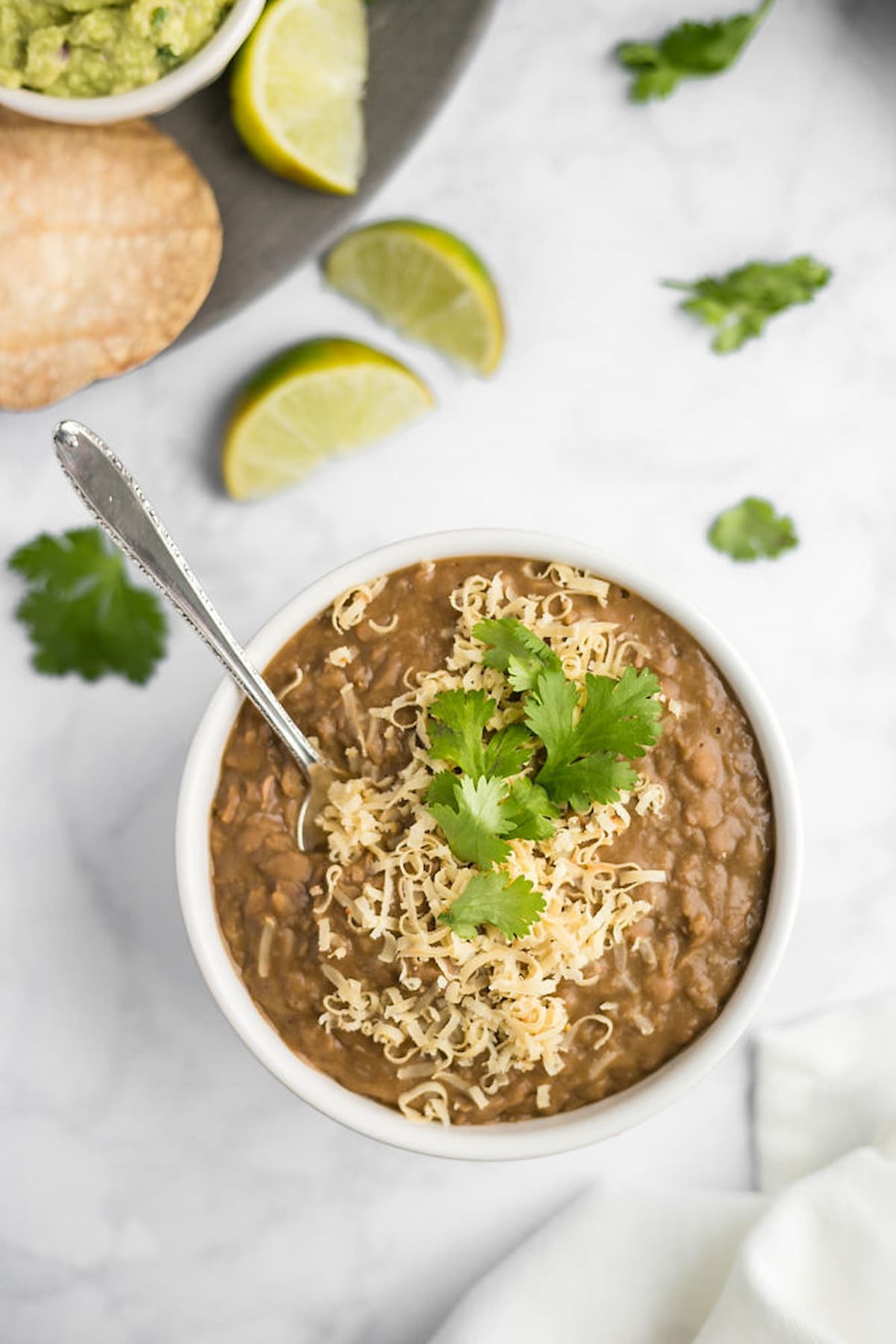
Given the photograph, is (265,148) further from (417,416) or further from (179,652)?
(179,652)

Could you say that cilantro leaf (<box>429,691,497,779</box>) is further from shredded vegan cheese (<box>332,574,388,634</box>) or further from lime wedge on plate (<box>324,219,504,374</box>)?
lime wedge on plate (<box>324,219,504,374</box>)

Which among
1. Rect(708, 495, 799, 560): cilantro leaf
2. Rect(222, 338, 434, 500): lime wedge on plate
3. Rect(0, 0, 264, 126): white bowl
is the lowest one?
Rect(708, 495, 799, 560): cilantro leaf

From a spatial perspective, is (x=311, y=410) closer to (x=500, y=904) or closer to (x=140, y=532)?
(x=140, y=532)

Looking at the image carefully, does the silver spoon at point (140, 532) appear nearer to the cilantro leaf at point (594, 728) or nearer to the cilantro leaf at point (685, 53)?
the cilantro leaf at point (594, 728)

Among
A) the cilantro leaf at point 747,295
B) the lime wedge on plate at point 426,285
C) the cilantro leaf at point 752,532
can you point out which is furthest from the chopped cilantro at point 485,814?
the cilantro leaf at point 747,295

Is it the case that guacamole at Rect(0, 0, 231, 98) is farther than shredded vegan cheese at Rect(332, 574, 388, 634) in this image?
Yes

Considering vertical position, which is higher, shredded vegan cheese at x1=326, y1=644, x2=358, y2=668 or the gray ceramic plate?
the gray ceramic plate

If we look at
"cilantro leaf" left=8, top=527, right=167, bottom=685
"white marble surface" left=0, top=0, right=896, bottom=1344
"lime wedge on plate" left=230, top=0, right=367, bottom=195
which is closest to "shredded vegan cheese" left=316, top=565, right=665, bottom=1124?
"white marble surface" left=0, top=0, right=896, bottom=1344
